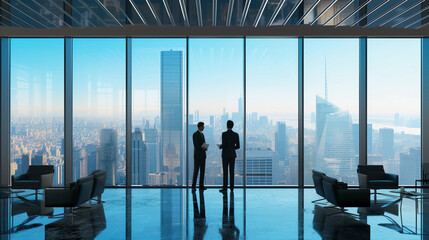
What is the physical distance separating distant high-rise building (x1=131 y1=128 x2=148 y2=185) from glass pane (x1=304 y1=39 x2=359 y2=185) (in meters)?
4.32

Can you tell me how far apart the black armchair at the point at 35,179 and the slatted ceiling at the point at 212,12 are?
11.2ft

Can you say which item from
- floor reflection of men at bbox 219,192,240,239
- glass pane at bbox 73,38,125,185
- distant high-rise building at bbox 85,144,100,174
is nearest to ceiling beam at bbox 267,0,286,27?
floor reflection of men at bbox 219,192,240,239

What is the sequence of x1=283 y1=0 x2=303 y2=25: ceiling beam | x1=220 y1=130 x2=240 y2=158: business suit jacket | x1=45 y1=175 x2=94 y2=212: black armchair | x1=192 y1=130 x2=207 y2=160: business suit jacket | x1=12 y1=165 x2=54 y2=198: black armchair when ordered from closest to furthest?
x1=45 y1=175 x2=94 y2=212: black armchair → x1=283 y1=0 x2=303 y2=25: ceiling beam → x1=12 y1=165 x2=54 y2=198: black armchair → x1=220 y1=130 x2=240 y2=158: business suit jacket → x1=192 y1=130 x2=207 y2=160: business suit jacket

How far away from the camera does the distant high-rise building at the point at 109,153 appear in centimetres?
927

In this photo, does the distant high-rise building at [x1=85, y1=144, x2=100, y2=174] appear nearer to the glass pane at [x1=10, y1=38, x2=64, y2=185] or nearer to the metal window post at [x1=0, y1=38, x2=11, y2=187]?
the glass pane at [x1=10, y1=38, x2=64, y2=185]

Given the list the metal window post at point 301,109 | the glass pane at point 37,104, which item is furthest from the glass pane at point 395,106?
the glass pane at point 37,104

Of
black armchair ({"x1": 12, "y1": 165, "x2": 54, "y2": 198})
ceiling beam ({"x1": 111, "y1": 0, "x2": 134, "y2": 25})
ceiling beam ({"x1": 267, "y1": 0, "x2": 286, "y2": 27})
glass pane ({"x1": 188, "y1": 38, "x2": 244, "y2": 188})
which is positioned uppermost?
ceiling beam ({"x1": 267, "y1": 0, "x2": 286, "y2": 27})

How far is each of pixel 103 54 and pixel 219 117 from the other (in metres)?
3.55

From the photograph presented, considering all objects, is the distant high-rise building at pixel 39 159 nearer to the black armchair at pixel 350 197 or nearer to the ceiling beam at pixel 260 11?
the ceiling beam at pixel 260 11

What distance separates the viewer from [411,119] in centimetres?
955

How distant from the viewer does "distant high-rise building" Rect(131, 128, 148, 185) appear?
9.29 m

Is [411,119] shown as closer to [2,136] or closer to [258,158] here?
[258,158]

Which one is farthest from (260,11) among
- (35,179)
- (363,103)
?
(35,179)

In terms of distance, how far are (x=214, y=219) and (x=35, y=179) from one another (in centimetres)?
496
